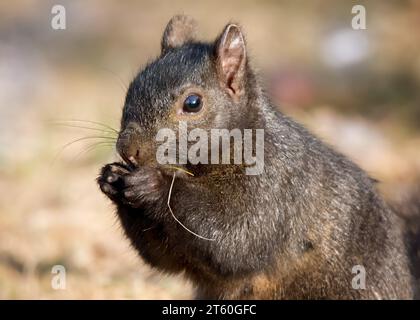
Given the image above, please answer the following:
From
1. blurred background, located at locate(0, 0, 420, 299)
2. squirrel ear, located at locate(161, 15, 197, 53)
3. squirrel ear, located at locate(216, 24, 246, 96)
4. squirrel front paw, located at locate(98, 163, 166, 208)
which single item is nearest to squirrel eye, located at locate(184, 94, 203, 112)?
squirrel ear, located at locate(216, 24, 246, 96)

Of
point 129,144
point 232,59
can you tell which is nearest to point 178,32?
point 232,59

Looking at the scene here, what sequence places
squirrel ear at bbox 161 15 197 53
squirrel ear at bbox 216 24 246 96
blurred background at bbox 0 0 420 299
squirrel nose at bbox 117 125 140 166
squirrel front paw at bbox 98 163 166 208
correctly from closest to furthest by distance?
squirrel nose at bbox 117 125 140 166, squirrel front paw at bbox 98 163 166 208, squirrel ear at bbox 216 24 246 96, squirrel ear at bbox 161 15 197 53, blurred background at bbox 0 0 420 299

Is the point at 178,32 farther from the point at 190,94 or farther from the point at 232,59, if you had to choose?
the point at 190,94

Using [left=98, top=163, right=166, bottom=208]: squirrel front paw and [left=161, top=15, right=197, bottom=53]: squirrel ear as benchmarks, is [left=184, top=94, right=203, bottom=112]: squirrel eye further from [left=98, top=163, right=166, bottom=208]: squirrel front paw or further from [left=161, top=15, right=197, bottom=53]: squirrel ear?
[left=161, top=15, right=197, bottom=53]: squirrel ear

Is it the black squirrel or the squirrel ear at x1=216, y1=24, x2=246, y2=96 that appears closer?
the black squirrel

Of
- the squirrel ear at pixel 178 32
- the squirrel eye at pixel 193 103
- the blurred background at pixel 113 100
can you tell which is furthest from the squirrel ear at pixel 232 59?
the blurred background at pixel 113 100

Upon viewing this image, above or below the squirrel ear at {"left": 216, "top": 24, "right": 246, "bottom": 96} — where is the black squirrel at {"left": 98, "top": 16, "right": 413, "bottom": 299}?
below

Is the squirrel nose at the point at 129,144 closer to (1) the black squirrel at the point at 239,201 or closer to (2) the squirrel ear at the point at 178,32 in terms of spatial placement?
(1) the black squirrel at the point at 239,201
